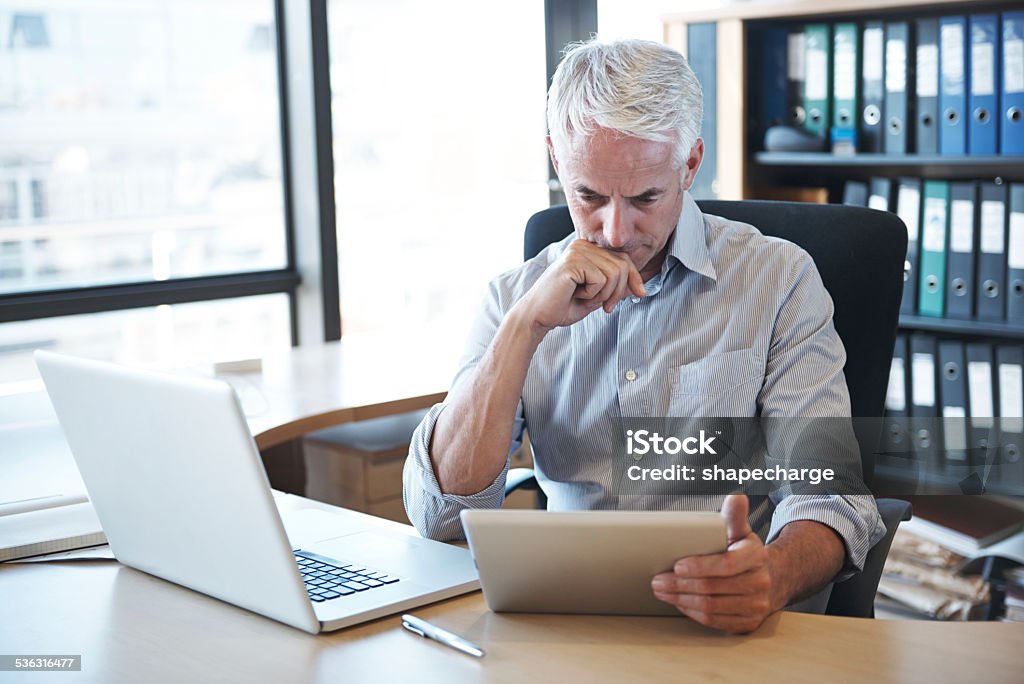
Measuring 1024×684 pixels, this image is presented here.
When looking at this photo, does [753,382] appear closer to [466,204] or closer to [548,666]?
[548,666]

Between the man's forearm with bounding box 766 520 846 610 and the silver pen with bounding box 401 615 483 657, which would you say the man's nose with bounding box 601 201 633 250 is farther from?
the silver pen with bounding box 401 615 483 657

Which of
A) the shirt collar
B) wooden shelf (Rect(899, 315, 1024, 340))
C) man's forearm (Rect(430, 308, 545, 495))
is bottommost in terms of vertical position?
wooden shelf (Rect(899, 315, 1024, 340))

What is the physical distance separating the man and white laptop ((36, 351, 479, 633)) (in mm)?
206

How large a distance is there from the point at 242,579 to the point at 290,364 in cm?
125

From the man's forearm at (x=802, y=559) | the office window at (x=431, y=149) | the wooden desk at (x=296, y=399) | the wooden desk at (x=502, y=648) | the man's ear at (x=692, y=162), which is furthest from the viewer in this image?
the office window at (x=431, y=149)

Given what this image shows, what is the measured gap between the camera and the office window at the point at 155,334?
277 cm

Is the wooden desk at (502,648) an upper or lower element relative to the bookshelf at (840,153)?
lower

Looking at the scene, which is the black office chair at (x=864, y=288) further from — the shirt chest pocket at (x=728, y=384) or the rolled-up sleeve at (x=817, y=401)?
the shirt chest pocket at (x=728, y=384)

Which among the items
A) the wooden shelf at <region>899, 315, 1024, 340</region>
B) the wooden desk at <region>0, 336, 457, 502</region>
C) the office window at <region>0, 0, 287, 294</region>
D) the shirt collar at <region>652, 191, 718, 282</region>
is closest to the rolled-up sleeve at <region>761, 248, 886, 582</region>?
the shirt collar at <region>652, 191, 718, 282</region>

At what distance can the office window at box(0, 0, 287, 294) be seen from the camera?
2.73 meters

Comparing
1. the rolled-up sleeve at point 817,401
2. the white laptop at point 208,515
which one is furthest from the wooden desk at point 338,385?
the rolled-up sleeve at point 817,401

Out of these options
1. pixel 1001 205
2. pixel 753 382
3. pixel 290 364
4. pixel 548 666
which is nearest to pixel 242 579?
pixel 548 666

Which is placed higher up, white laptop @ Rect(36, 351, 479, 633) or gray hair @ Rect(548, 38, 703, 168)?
gray hair @ Rect(548, 38, 703, 168)

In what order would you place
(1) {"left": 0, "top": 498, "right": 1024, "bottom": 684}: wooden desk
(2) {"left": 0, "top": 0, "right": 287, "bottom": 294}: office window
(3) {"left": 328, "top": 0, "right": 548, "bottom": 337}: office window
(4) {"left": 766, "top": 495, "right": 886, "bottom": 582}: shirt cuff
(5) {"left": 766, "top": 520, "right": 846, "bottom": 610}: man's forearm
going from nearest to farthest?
(1) {"left": 0, "top": 498, "right": 1024, "bottom": 684}: wooden desk
(5) {"left": 766, "top": 520, "right": 846, "bottom": 610}: man's forearm
(4) {"left": 766, "top": 495, "right": 886, "bottom": 582}: shirt cuff
(2) {"left": 0, "top": 0, "right": 287, "bottom": 294}: office window
(3) {"left": 328, "top": 0, "right": 548, "bottom": 337}: office window
